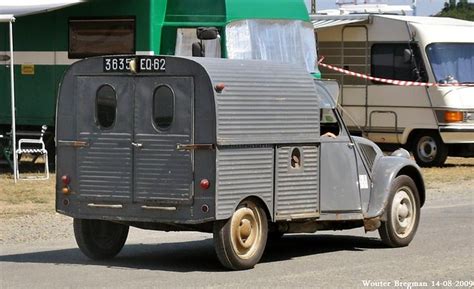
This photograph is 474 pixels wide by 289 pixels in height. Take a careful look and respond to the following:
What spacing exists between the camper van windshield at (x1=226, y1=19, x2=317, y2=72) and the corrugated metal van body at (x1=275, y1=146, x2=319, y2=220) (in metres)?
7.95

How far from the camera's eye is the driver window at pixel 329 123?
39.5ft

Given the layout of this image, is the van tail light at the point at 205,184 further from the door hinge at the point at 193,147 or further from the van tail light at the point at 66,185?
the van tail light at the point at 66,185

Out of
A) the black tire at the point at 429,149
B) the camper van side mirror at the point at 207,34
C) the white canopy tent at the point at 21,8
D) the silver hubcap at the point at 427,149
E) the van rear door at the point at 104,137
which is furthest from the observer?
the silver hubcap at the point at 427,149

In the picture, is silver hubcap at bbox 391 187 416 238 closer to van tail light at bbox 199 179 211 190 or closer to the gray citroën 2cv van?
the gray citroën 2cv van

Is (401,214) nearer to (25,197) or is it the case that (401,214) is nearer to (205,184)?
(205,184)

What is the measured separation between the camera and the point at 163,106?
10664mm

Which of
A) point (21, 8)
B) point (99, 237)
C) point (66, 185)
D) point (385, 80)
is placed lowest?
point (99, 237)

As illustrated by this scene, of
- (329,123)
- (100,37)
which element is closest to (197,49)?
(100,37)

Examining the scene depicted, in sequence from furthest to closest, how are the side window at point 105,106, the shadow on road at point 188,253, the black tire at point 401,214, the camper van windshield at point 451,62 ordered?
the camper van windshield at point 451,62, the black tire at point 401,214, the shadow on road at point 188,253, the side window at point 105,106

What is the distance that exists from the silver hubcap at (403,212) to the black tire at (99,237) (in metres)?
2.92

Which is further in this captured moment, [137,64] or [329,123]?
[329,123]

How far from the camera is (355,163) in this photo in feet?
39.1

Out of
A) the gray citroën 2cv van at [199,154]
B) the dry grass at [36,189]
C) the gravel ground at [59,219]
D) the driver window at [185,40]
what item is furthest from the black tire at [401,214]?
the driver window at [185,40]

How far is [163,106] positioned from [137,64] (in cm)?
51
